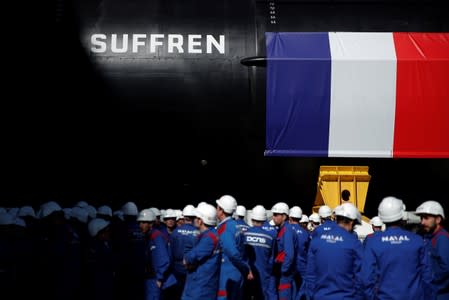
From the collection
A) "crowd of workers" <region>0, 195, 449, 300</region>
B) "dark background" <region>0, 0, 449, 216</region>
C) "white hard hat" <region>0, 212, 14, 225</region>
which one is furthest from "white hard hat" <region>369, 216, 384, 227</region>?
"white hard hat" <region>0, 212, 14, 225</region>

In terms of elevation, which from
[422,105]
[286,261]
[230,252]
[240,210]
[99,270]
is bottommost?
[286,261]

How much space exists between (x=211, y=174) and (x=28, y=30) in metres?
4.27

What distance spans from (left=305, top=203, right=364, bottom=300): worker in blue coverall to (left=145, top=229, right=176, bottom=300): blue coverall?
2873mm

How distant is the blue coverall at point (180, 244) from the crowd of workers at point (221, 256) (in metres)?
0.02

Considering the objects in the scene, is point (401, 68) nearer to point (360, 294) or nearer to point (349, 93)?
point (349, 93)

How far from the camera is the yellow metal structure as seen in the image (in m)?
10.7

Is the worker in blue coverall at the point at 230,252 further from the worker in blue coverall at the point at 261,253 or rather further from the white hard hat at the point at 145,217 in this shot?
the white hard hat at the point at 145,217

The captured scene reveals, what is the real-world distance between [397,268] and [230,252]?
2228mm

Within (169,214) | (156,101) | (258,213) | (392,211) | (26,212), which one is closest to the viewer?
(392,211)

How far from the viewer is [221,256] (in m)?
7.40

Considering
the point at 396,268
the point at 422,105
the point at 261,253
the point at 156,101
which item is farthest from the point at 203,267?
the point at 422,105

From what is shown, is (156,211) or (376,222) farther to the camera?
(376,222)

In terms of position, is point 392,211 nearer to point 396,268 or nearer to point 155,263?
point 396,268

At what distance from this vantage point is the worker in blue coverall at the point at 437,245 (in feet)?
23.0
